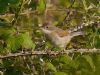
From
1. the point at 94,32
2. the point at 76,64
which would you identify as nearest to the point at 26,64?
the point at 76,64

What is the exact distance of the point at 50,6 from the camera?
173 inches

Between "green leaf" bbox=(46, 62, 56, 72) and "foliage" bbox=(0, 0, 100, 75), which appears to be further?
"green leaf" bbox=(46, 62, 56, 72)

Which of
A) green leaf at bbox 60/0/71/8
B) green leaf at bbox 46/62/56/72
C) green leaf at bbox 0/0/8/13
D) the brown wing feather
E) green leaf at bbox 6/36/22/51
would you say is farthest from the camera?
the brown wing feather

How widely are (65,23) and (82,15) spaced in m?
0.36

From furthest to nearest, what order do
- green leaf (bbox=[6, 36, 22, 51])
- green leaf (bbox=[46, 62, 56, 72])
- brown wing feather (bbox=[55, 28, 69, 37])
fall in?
brown wing feather (bbox=[55, 28, 69, 37]) → green leaf (bbox=[46, 62, 56, 72]) → green leaf (bbox=[6, 36, 22, 51])

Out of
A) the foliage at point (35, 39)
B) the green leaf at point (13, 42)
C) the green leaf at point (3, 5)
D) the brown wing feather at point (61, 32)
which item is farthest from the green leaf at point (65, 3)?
the green leaf at point (13, 42)

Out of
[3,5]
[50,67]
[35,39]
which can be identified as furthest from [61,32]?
[50,67]

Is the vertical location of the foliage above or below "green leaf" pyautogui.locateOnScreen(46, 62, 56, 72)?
above

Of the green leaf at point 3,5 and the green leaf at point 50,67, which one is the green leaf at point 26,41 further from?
the green leaf at point 3,5

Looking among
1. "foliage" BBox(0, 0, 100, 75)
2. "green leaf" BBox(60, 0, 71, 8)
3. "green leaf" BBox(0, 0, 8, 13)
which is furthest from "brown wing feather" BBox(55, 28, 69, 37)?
"green leaf" BBox(0, 0, 8, 13)

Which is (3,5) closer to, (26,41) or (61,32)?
(26,41)

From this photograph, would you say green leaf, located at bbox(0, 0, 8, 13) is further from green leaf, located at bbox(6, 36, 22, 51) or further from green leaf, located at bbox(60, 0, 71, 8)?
green leaf, located at bbox(60, 0, 71, 8)

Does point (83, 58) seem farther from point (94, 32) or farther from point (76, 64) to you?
point (94, 32)

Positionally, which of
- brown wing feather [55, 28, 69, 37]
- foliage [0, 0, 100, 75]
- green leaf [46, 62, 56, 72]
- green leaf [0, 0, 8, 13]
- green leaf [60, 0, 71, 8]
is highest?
green leaf [0, 0, 8, 13]
